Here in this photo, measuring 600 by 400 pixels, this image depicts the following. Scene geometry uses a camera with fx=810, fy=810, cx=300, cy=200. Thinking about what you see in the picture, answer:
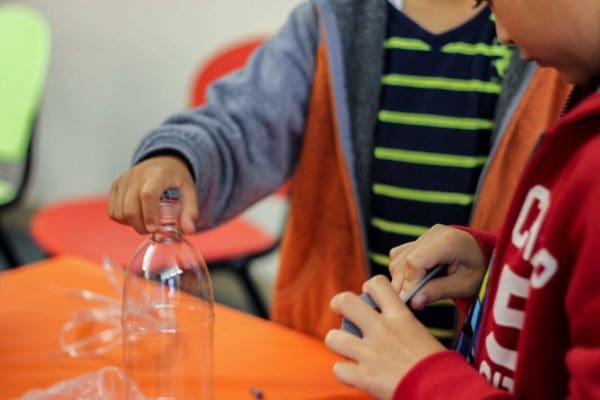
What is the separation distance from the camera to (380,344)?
551mm

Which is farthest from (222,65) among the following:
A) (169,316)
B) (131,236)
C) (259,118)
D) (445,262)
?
(445,262)

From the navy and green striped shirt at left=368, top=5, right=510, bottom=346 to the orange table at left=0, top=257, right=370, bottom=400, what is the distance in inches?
6.4

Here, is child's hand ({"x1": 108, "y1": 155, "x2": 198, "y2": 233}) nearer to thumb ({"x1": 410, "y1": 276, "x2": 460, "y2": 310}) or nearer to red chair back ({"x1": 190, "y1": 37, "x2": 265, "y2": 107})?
thumb ({"x1": 410, "y1": 276, "x2": 460, "y2": 310})

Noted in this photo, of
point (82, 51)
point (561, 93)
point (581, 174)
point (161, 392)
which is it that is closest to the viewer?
point (581, 174)

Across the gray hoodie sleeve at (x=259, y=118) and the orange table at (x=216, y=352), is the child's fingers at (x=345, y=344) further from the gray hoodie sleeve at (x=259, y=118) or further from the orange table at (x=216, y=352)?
the gray hoodie sleeve at (x=259, y=118)

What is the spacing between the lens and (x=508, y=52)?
974 mm

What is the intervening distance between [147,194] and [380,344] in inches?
12.8

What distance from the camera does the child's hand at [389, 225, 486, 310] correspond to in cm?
66

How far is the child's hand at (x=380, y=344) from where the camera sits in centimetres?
54

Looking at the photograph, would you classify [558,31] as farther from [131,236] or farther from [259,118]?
[131,236]

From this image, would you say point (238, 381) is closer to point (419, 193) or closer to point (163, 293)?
point (163, 293)

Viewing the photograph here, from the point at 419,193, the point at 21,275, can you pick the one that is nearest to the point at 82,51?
the point at 21,275

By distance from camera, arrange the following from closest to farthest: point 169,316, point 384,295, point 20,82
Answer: point 384,295, point 169,316, point 20,82

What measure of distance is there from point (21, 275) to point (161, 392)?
1.29ft
